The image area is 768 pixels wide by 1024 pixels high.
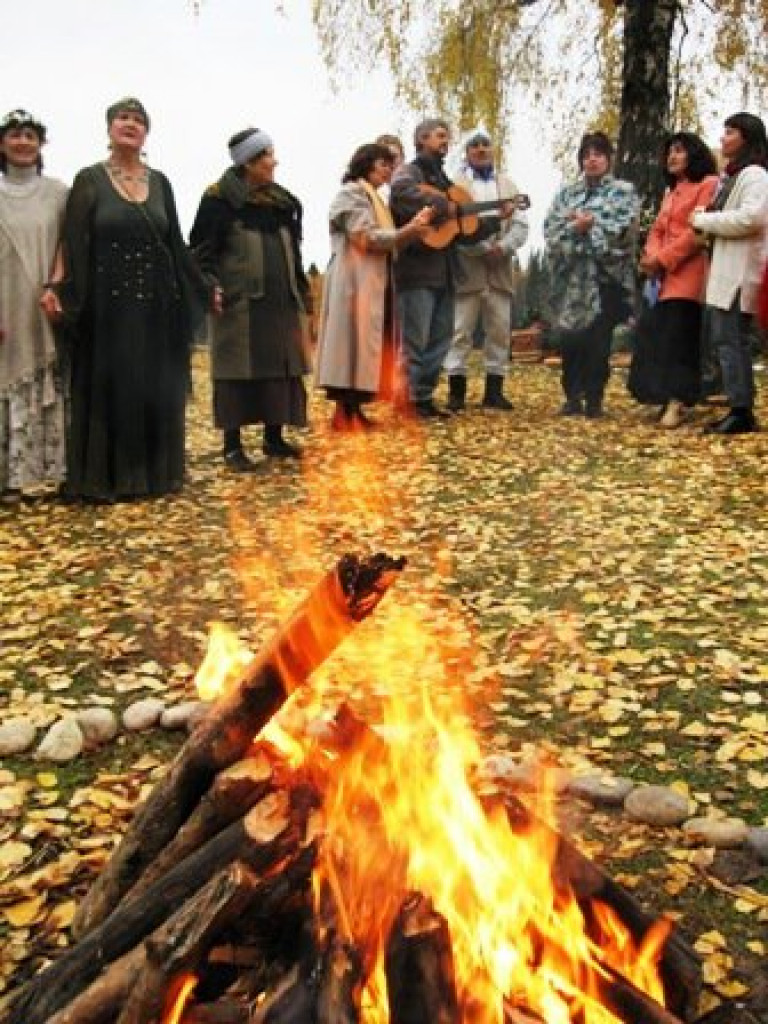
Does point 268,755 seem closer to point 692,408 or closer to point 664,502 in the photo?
point 664,502

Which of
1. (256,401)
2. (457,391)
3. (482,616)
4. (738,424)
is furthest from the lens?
(457,391)

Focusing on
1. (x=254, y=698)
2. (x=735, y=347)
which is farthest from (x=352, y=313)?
(x=254, y=698)

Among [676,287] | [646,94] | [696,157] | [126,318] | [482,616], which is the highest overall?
[646,94]

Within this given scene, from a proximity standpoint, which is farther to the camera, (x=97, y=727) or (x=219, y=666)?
(x=97, y=727)

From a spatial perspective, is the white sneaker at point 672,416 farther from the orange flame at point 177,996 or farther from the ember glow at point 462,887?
the orange flame at point 177,996

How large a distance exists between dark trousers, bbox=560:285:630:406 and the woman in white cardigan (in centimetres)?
123

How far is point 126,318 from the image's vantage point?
707cm

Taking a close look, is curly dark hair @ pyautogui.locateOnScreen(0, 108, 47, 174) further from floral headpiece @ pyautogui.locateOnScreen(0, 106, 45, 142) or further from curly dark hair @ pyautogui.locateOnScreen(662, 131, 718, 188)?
curly dark hair @ pyautogui.locateOnScreen(662, 131, 718, 188)

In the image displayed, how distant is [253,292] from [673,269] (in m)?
3.79

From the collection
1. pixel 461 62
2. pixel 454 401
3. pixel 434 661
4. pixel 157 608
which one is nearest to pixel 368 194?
pixel 454 401

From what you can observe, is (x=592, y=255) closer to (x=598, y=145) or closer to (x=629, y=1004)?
(x=598, y=145)

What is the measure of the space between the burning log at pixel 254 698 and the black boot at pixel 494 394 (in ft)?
28.7

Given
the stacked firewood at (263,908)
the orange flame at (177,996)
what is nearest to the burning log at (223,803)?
the stacked firewood at (263,908)

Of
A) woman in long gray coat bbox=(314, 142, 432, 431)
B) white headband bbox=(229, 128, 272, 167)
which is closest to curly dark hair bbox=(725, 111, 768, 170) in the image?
woman in long gray coat bbox=(314, 142, 432, 431)
